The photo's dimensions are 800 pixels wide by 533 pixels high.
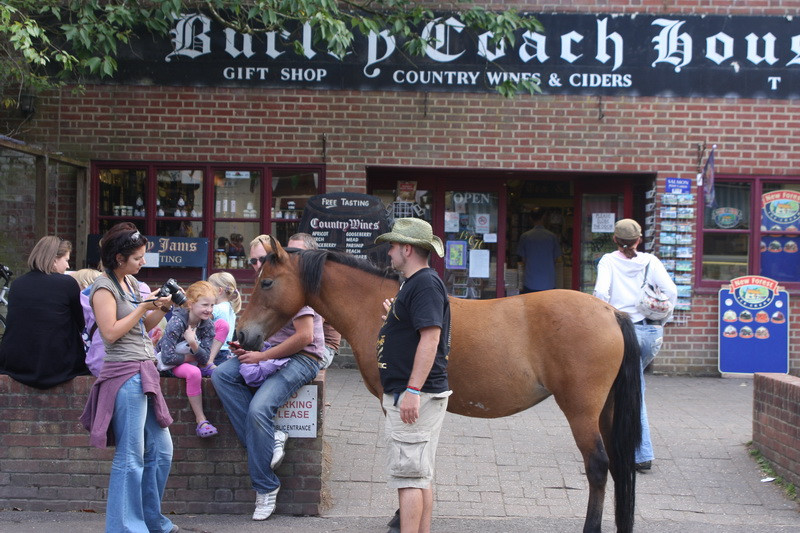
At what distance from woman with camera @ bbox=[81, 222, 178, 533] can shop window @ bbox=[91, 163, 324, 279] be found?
6267 mm

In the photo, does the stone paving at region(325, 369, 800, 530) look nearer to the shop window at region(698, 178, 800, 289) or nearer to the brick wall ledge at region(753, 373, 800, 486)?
the brick wall ledge at region(753, 373, 800, 486)

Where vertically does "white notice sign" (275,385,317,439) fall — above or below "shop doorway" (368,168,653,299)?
below

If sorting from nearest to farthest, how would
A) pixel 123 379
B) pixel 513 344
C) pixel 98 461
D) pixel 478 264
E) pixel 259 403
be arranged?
pixel 123 379 → pixel 513 344 → pixel 259 403 → pixel 98 461 → pixel 478 264

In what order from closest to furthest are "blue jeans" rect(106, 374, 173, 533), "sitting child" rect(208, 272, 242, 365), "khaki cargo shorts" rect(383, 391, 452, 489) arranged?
"khaki cargo shorts" rect(383, 391, 452, 489) → "blue jeans" rect(106, 374, 173, 533) → "sitting child" rect(208, 272, 242, 365)

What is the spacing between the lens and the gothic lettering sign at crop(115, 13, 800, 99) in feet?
35.6

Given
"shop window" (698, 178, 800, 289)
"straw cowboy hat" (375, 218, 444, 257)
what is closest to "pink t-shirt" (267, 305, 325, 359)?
"straw cowboy hat" (375, 218, 444, 257)

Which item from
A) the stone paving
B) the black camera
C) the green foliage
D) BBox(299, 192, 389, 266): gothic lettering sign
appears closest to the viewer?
the black camera

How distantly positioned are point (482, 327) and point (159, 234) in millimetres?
7047

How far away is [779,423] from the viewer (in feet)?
21.4

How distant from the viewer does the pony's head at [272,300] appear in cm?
532

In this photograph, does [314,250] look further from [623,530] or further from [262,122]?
[262,122]

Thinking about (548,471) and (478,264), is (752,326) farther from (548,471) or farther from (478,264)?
(548,471)

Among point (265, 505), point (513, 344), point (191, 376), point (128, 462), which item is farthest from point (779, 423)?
point (128, 462)

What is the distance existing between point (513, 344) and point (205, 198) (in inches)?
271
